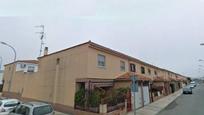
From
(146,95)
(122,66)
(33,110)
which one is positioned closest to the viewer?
(33,110)

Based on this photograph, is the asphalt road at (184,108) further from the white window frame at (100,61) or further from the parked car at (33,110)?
the parked car at (33,110)

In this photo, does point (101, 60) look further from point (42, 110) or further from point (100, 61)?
point (42, 110)

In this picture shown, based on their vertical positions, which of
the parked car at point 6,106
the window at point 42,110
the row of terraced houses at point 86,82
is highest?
the row of terraced houses at point 86,82

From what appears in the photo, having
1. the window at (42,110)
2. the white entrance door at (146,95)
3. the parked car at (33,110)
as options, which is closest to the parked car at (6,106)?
the parked car at (33,110)

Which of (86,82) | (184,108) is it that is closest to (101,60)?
(86,82)

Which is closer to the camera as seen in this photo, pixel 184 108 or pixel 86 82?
pixel 86 82

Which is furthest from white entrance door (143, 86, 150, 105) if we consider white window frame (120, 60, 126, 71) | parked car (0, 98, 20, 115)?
parked car (0, 98, 20, 115)

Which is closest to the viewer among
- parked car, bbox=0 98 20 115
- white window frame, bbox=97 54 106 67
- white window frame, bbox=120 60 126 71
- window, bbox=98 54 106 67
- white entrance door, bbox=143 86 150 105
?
parked car, bbox=0 98 20 115

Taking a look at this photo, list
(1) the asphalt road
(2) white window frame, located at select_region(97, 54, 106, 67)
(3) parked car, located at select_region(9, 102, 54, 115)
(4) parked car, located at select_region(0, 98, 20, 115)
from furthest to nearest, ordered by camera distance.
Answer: (2) white window frame, located at select_region(97, 54, 106, 67), (1) the asphalt road, (4) parked car, located at select_region(0, 98, 20, 115), (3) parked car, located at select_region(9, 102, 54, 115)

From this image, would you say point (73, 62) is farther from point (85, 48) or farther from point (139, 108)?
point (139, 108)

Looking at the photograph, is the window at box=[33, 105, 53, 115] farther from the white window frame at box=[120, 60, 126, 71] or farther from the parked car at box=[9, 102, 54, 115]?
the white window frame at box=[120, 60, 126, 71]

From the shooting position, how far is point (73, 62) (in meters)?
17.9

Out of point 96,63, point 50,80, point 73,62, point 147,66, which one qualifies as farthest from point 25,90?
point 147,66

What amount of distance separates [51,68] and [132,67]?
11.0 m
